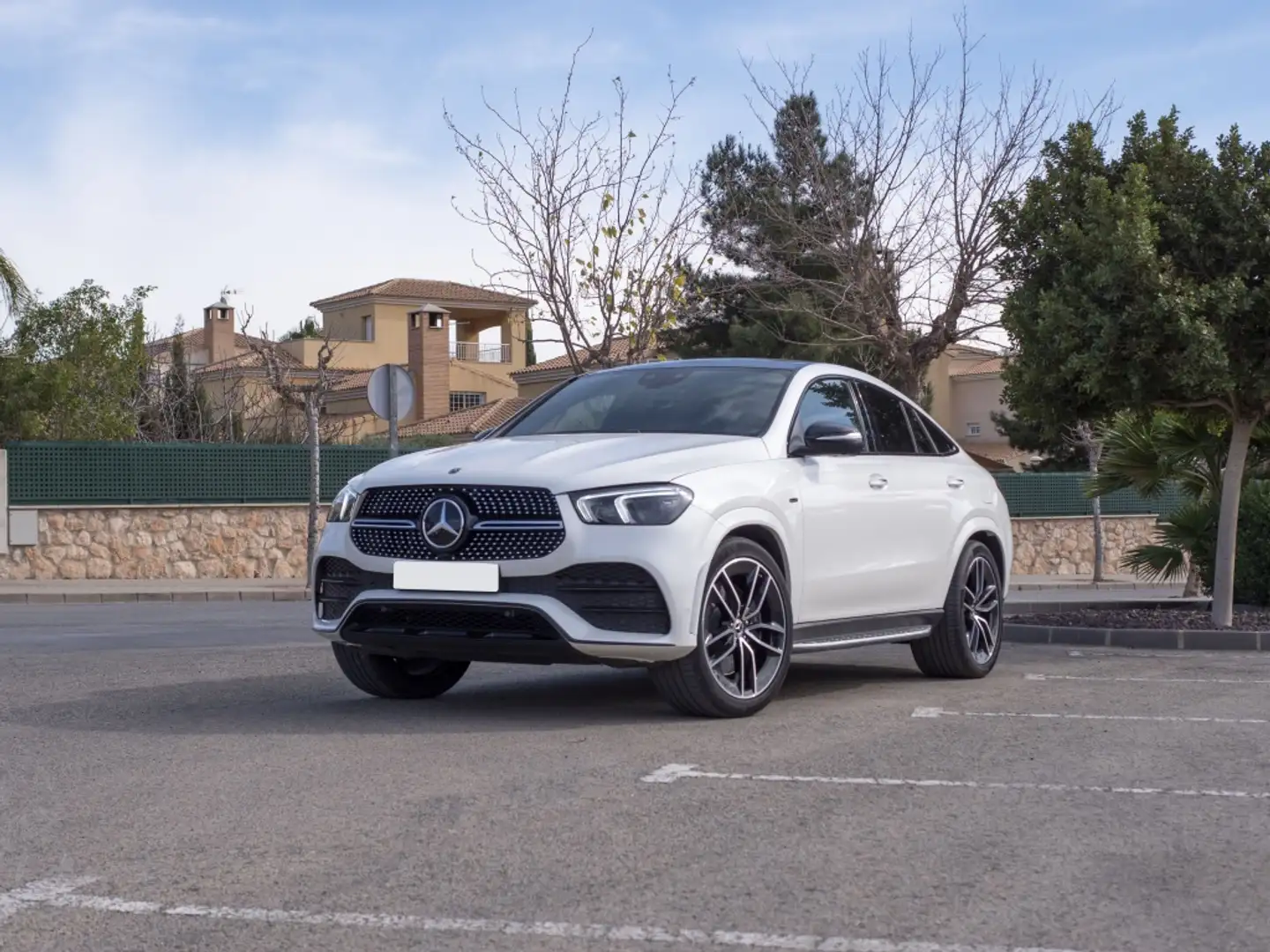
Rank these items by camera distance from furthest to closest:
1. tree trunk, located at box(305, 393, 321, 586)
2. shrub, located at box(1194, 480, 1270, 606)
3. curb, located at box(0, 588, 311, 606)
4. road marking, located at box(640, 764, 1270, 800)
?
tree trunk, located at box(305, 393, 321, 586) < curb, located at box(0, 588, 311, 606) < shrub, located at box(1194, 480, 1270, 606) < road marking, located at box(640, 764, 1270, 800)

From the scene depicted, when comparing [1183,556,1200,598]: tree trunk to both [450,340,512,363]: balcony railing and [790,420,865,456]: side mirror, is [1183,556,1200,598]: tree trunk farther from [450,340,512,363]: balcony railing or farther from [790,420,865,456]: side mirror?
[450,340,512,363]: balcony railing

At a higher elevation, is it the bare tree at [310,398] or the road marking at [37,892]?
the bare tree at [310,398]

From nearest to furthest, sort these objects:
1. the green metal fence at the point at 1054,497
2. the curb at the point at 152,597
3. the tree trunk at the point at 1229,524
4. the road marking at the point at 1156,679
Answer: the road marking at the point at 1156,679
the tree trunk at the point at 1229,524
the curb at the point at 152,597
the green metal fence at the point at 1054,497

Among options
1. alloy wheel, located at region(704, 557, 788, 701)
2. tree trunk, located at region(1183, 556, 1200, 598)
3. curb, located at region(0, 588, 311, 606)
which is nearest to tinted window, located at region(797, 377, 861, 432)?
alloy wheel, located at region(704, 557, 788, 701)

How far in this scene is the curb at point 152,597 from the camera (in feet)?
75.3

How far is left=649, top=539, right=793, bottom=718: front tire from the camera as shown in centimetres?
752

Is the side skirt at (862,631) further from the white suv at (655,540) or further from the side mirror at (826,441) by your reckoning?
the side mirror at (826,441)

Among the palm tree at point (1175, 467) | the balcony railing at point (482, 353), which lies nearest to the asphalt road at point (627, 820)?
the palm tree at point (1175, 467)

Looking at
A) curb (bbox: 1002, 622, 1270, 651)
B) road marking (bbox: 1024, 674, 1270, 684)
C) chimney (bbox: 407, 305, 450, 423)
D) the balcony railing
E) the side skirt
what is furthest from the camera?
the balcony railing

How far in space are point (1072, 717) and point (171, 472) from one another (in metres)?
21.5

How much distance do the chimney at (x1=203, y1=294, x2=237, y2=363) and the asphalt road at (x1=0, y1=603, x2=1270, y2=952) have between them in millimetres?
63233

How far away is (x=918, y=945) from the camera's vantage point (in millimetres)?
3922

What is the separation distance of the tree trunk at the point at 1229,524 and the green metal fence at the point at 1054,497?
2194 cm

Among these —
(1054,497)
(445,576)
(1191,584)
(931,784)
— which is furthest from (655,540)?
(1054,497)
